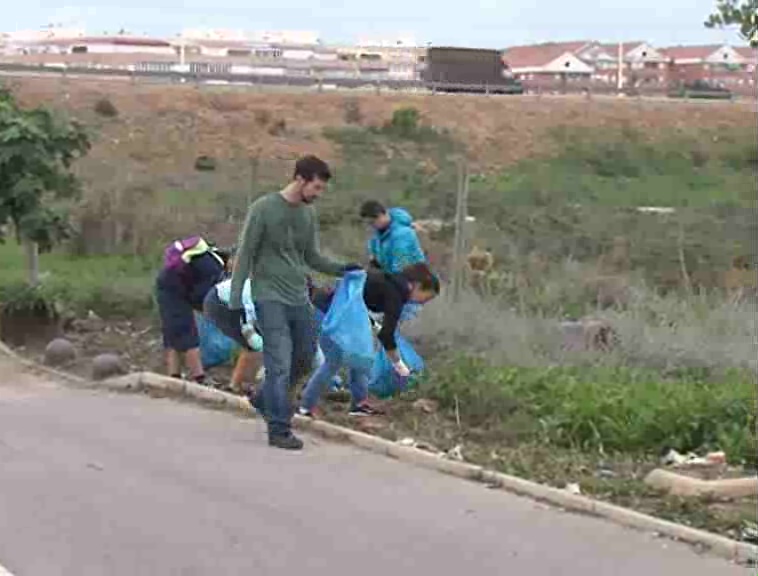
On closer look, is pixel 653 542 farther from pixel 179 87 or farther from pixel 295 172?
pixel 179 87

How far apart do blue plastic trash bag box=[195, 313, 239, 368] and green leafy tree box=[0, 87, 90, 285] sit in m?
3.45

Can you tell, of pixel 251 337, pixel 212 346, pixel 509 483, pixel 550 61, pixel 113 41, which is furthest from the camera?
pixel 550 61

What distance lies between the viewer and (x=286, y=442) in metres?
9.44

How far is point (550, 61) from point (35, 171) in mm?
138853

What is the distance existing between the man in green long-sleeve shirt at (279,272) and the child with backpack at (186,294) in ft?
9.28

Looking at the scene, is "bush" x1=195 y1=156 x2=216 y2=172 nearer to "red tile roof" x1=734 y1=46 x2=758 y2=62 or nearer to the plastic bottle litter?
the plastic bottle litter

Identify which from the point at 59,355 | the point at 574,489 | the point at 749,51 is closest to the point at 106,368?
the point at 59,355

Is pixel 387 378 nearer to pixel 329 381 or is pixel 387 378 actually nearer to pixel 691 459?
pixel 329 381

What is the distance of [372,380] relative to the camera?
11031mm

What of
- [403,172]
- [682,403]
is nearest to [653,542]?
[682,403]

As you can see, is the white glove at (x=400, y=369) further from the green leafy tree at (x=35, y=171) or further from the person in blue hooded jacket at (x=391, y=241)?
the green leafy tree at (x=35, y=171)

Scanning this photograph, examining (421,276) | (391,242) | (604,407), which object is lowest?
(604,407)

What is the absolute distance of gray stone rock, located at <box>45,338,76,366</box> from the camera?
13.7m

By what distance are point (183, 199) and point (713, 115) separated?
46.3m
